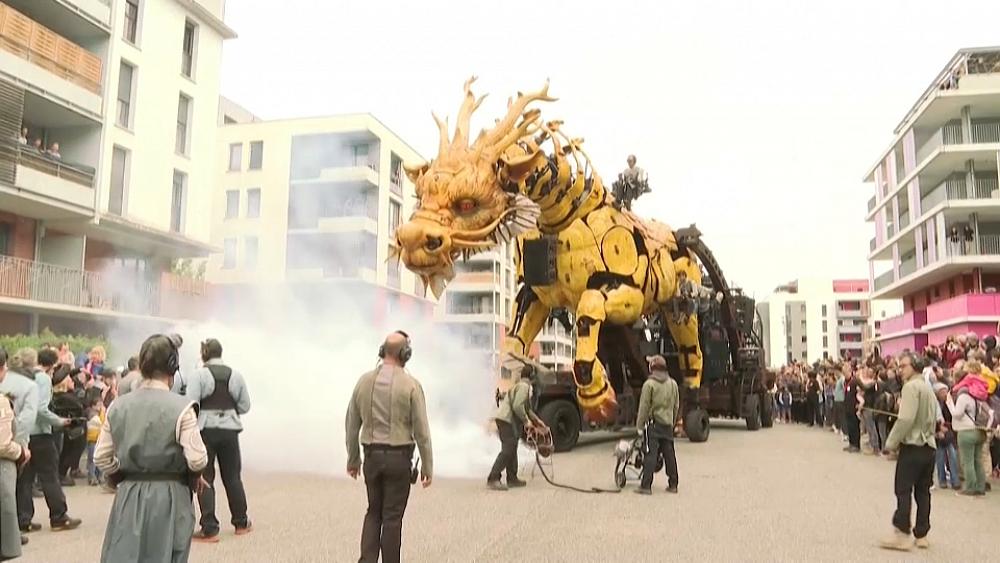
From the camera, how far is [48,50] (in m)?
17.4

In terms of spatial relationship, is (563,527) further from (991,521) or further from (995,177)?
(995,177)

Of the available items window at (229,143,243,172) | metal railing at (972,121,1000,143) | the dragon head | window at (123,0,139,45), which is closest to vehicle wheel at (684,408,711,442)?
the dragon head

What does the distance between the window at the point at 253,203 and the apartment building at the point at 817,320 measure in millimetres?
84628

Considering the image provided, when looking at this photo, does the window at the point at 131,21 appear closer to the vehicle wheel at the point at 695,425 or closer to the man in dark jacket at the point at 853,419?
the vehicle wheel at the point at 695,425

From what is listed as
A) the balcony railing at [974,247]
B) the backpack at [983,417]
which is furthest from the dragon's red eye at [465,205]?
the balcony railing at [974,247]

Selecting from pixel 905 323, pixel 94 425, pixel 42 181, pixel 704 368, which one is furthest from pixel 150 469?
pixel 905 323

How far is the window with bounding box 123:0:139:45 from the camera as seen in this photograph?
797 inches

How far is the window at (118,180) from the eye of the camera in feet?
64.6

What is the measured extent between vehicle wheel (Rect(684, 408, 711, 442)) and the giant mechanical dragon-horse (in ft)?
6.49

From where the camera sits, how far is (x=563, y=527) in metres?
6.76

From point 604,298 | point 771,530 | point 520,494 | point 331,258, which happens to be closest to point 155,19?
point 331,258

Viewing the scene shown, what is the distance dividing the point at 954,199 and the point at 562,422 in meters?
28.9

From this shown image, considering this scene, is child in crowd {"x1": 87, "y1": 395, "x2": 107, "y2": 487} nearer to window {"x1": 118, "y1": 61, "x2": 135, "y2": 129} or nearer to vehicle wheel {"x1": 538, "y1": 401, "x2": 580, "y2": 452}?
vehicle wheel {"x1": 538, "y1": 401, "x2": 580, "y2": 452}

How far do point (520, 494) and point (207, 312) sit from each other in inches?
563
